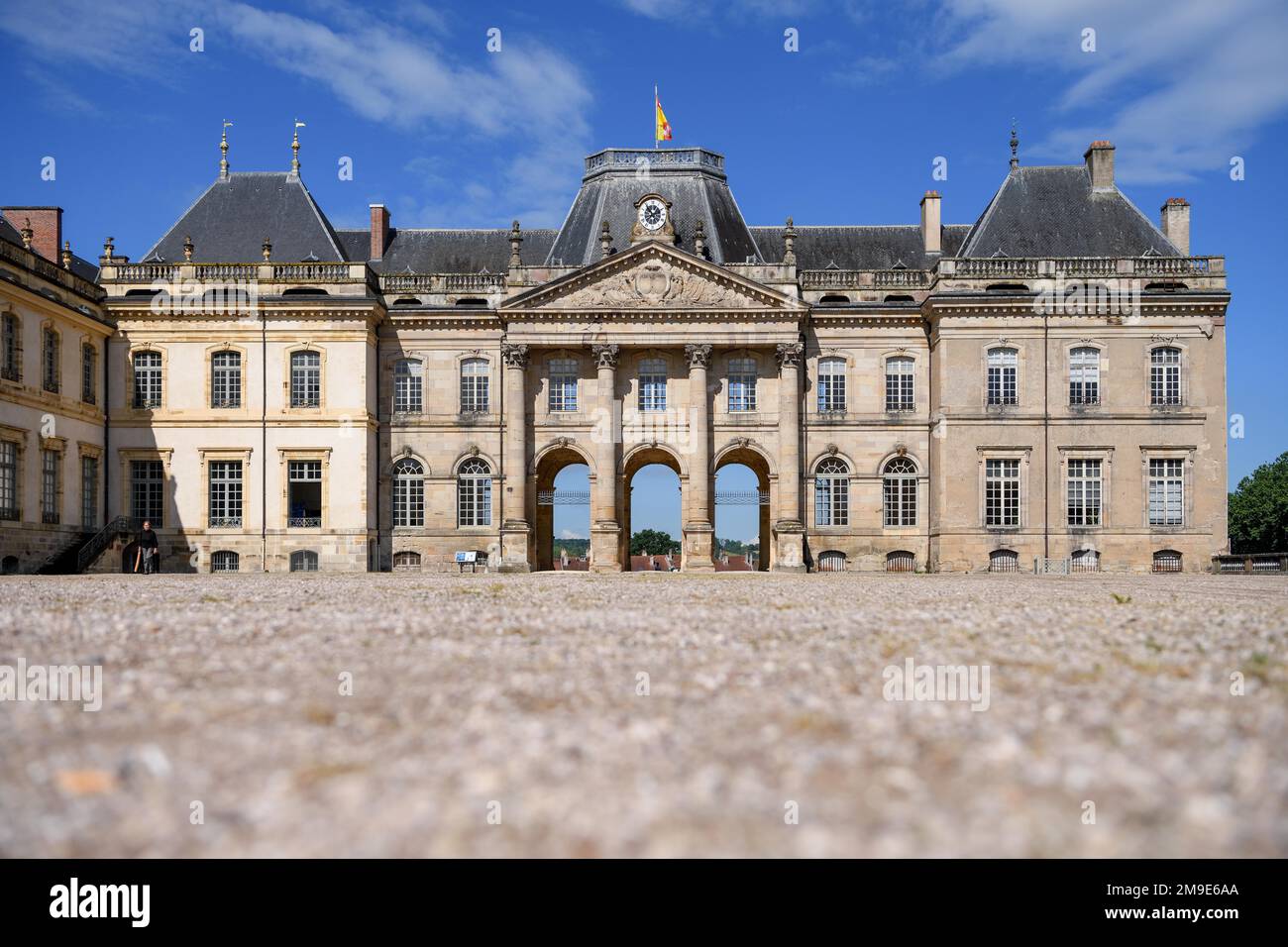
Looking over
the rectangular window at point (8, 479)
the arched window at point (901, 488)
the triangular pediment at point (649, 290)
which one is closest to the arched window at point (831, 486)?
the arched window at point (901, 488)

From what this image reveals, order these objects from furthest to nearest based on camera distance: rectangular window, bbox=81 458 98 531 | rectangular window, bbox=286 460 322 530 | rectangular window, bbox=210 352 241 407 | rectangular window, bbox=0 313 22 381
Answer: rectangular window, bbox=210 352 241 407 → rectangular window, bbox=286 460 322 530 → rectangular window, bbox=81 458 98 531 → rectangular window, bbox=0 313 22 381

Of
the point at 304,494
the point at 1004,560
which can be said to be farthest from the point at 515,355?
the point at 1004,560

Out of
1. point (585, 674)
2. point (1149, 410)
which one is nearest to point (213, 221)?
point (1149, 410)

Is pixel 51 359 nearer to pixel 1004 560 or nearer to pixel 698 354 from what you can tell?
pixel 698 354

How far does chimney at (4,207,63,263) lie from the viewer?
126 ft

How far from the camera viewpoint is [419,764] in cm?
521

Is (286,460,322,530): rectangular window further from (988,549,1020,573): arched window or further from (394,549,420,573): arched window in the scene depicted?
(988,549,1020,573): arched window

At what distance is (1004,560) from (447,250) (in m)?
23.2

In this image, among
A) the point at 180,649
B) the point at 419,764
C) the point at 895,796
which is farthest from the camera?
the point at 180,649

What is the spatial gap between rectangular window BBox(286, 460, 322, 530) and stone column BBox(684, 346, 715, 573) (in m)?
12.6

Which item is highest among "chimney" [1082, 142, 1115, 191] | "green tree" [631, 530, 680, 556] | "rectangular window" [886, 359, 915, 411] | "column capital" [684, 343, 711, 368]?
"chimney" [1082, 142, 1115, 191]

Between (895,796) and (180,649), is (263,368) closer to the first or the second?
(180,649)

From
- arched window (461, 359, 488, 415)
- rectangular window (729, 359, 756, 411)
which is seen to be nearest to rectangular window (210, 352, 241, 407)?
arched window (461, 359, 488, 415)

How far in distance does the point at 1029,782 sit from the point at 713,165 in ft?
129
